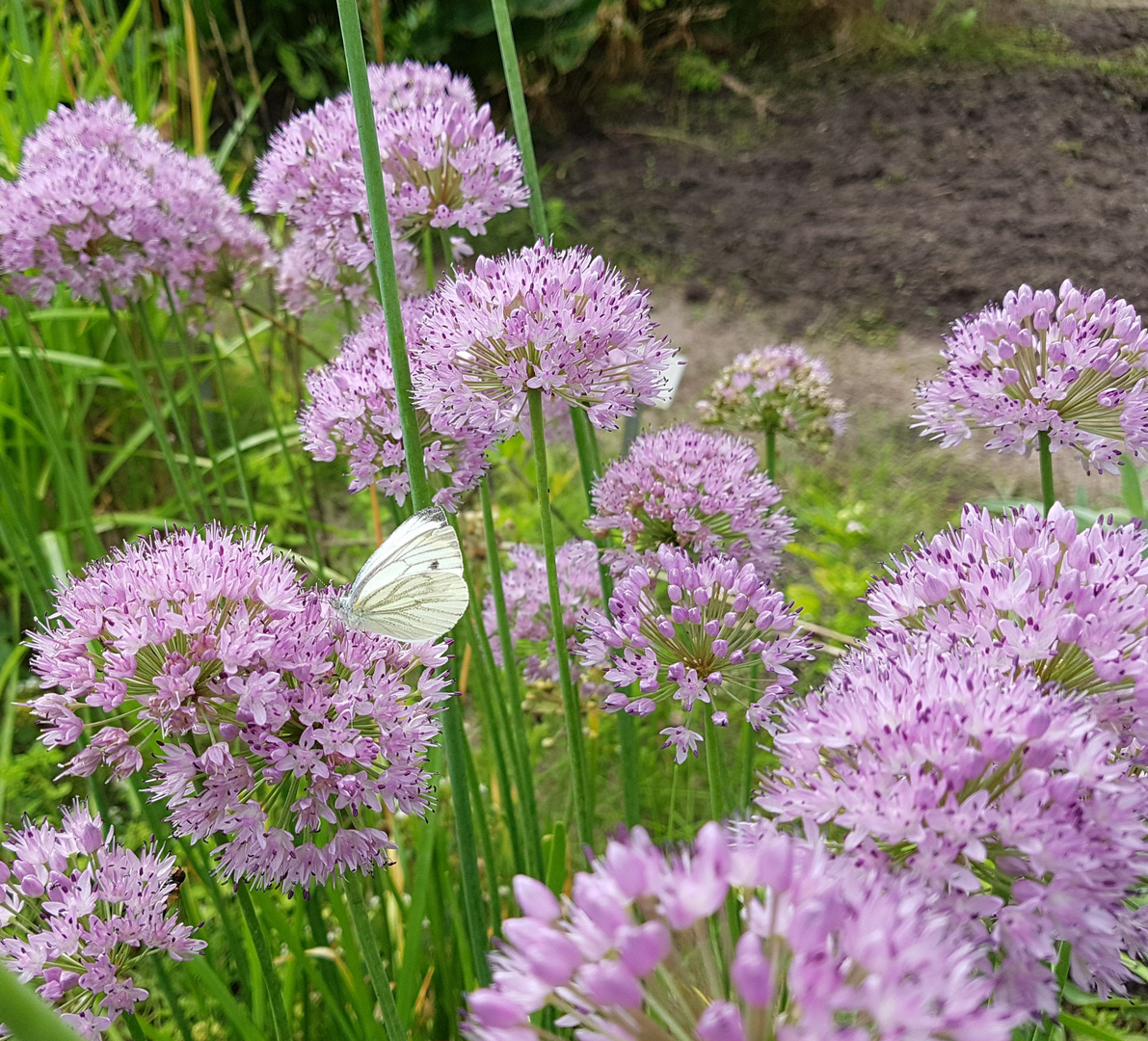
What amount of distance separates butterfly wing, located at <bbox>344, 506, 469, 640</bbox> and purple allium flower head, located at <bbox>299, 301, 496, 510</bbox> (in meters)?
0.18

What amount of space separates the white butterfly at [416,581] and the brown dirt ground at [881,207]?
151 cm

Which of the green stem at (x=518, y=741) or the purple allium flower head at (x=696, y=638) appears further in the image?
the green stem at (x=518, y=741)

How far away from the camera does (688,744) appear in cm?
114

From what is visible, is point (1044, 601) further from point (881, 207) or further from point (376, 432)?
point (881, 207)

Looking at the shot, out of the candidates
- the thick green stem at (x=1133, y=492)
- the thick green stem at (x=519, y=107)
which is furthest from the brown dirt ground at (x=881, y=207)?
the thick green stem at (x=519, y=107)

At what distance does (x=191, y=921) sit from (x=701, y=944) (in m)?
1.41

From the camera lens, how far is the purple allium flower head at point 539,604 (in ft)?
5.73

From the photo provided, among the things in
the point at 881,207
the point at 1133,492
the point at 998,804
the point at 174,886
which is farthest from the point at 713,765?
the point at 881,207

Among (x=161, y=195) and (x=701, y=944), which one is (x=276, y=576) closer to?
(x=701, y=944)

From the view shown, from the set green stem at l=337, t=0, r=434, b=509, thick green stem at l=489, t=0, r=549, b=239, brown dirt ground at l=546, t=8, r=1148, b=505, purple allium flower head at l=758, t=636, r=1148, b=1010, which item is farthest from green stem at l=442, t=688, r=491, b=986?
brown dirt ground at l=546, t=8, r=1148, b=505

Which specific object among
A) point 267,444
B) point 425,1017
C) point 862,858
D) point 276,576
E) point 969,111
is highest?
point 969,111

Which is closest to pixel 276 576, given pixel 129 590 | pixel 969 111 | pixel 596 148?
pixel 129 590

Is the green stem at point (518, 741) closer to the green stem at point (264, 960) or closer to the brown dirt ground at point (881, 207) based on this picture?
the green stem at point (264, 960)

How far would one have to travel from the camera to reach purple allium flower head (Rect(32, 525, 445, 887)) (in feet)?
2.90
